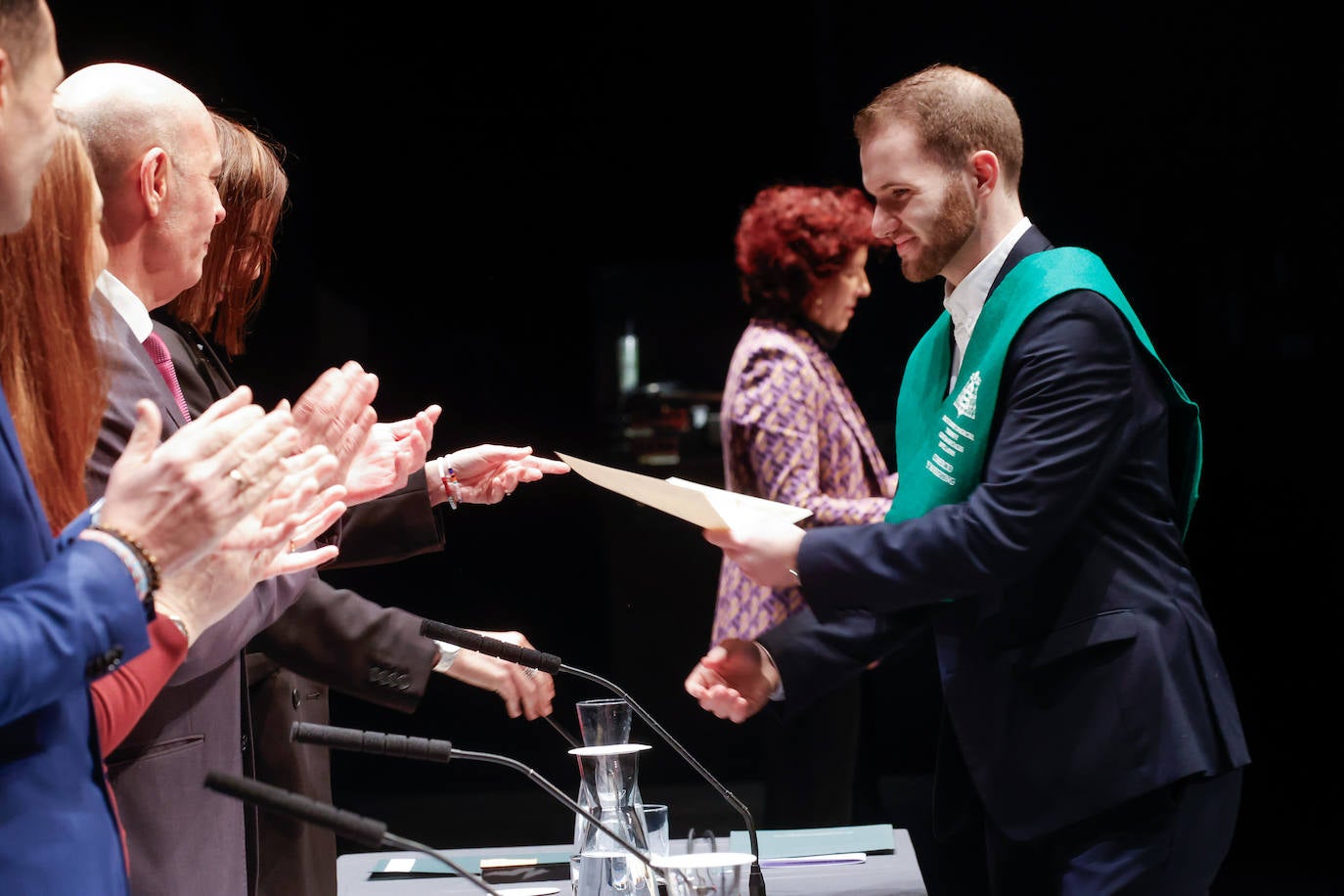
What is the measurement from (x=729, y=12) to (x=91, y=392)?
310 cm

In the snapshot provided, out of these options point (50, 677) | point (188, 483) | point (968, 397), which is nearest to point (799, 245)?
point (968, 397)

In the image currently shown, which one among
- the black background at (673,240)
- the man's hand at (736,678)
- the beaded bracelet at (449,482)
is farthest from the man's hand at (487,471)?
the black background at (673,240)

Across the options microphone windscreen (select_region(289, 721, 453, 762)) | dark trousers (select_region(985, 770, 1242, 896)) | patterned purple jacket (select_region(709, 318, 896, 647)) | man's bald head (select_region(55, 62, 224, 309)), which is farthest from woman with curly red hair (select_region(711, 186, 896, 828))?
microphone windscreen (select_region(289, 721, 453, 762))

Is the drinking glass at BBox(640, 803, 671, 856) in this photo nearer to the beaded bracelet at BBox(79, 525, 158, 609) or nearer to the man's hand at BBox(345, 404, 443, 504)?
the man's hand at BBox(345, 404, 443, 504)

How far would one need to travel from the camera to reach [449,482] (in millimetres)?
2271

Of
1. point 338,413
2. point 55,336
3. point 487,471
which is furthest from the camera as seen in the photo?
point 487,471

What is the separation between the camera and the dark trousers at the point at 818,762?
2.91 meters

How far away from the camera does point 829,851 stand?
1936 millimetres

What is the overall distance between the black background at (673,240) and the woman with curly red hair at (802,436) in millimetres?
922

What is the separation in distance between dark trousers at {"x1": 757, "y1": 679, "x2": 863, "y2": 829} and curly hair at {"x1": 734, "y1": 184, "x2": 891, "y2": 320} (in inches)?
35.1

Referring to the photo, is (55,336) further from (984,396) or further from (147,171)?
(984,396)

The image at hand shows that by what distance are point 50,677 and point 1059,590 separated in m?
1.18

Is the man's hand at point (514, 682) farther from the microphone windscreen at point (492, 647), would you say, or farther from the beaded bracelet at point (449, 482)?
the beaded bracelet at point (449, 482)

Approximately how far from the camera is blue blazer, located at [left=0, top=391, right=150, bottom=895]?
83 centimetres
